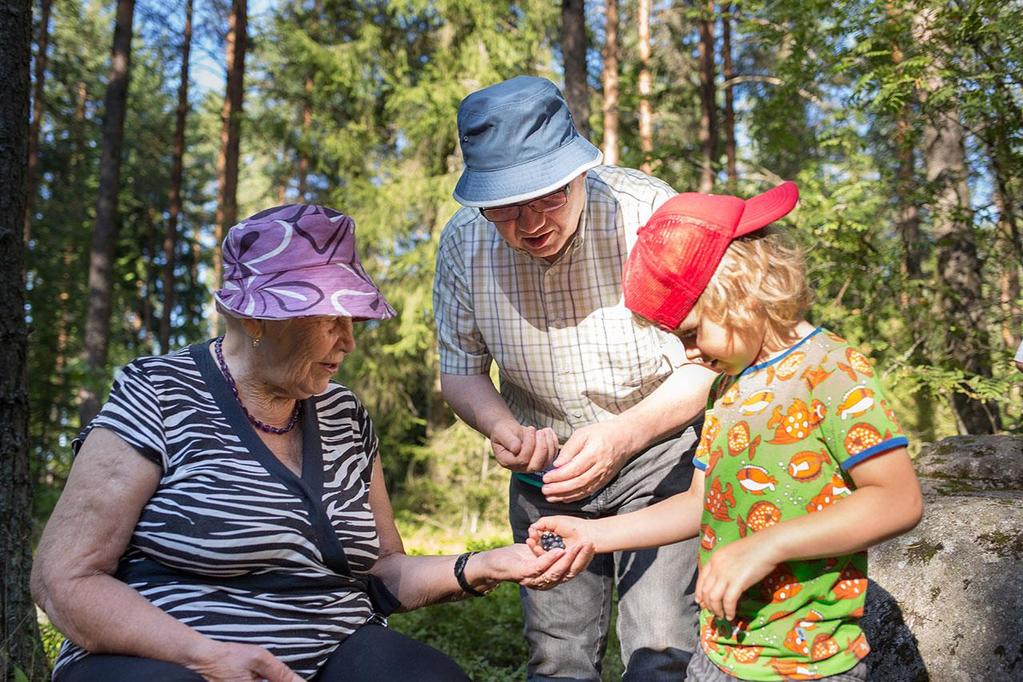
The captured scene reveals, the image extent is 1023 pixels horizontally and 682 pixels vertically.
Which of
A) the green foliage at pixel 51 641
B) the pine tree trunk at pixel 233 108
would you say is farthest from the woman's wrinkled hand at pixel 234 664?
the pine tree trunk at pixel 233 108

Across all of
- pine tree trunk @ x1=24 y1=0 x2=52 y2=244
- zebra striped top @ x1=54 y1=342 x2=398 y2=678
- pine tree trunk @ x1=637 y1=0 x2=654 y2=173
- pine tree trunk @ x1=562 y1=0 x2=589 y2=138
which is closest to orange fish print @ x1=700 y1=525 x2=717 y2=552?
zebra striped top @ x1=54 y1=342 x2=398 y2=678

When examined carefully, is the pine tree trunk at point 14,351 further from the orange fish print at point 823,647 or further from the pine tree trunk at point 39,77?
the pine tree trunk at point 39,77

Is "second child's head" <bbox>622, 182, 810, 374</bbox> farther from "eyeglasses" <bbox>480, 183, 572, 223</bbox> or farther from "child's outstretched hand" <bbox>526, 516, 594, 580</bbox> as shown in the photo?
"child's outstretched hand" <bbox>526, 516, 594, 580</bbox>

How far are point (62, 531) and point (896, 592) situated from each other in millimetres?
2567

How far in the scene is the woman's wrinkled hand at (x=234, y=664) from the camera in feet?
A: 6.95

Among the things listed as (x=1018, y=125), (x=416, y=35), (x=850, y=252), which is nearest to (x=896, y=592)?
(x=1018, y=125)

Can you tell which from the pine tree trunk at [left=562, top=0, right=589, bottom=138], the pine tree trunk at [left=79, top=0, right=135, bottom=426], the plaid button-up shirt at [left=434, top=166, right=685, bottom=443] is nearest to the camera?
the plaid button-up shirt at [left=434, top=166, right=685, bottom=443]

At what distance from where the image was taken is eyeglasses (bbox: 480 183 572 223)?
2.45 m

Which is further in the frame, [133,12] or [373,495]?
[133,12]

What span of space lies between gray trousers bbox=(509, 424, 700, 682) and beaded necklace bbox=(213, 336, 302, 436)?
0.73 meters

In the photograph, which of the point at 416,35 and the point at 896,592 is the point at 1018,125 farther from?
the point at 416,35

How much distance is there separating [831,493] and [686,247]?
0.59 meters

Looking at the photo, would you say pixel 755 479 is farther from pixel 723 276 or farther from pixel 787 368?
pixel 723 276

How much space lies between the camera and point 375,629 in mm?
2477
